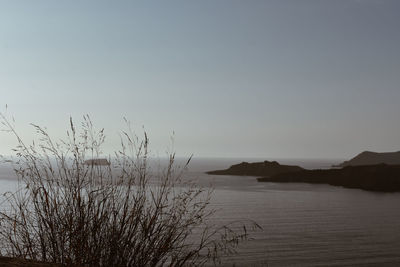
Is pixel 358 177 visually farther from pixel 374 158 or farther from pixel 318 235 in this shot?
pixel 374 158

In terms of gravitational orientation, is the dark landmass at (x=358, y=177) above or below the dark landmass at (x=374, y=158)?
below

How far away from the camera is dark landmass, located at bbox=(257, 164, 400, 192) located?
212 ft

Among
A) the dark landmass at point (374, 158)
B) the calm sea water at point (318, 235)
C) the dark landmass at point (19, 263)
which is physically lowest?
the calm sea water at point (318, 235)

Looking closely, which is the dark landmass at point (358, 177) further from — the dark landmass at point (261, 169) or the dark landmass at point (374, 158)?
the dark landmass at point (374, 158)

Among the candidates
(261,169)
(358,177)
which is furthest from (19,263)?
(261,169)

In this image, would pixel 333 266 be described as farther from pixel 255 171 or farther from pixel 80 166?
pixel 255 171

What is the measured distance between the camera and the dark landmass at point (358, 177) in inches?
2547

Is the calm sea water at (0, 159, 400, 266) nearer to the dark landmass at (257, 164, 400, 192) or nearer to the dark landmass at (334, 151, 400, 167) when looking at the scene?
the dark landmass at (257, 164, 400, 192)

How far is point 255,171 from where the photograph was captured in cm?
11144

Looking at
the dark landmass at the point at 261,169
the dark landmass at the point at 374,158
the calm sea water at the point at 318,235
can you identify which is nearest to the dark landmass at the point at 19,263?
the calm sea water at the point at 318,235

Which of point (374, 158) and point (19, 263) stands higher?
point (374, 158)

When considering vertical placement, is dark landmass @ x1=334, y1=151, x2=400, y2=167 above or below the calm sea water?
above

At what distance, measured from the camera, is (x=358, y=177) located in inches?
2800

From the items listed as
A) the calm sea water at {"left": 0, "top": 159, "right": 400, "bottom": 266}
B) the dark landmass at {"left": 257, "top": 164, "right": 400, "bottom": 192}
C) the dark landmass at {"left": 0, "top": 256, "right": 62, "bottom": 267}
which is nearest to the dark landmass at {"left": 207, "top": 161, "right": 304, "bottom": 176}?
the dark landmass at {"left": 257, "top": 164, "right": 400, "bottom": 192}
